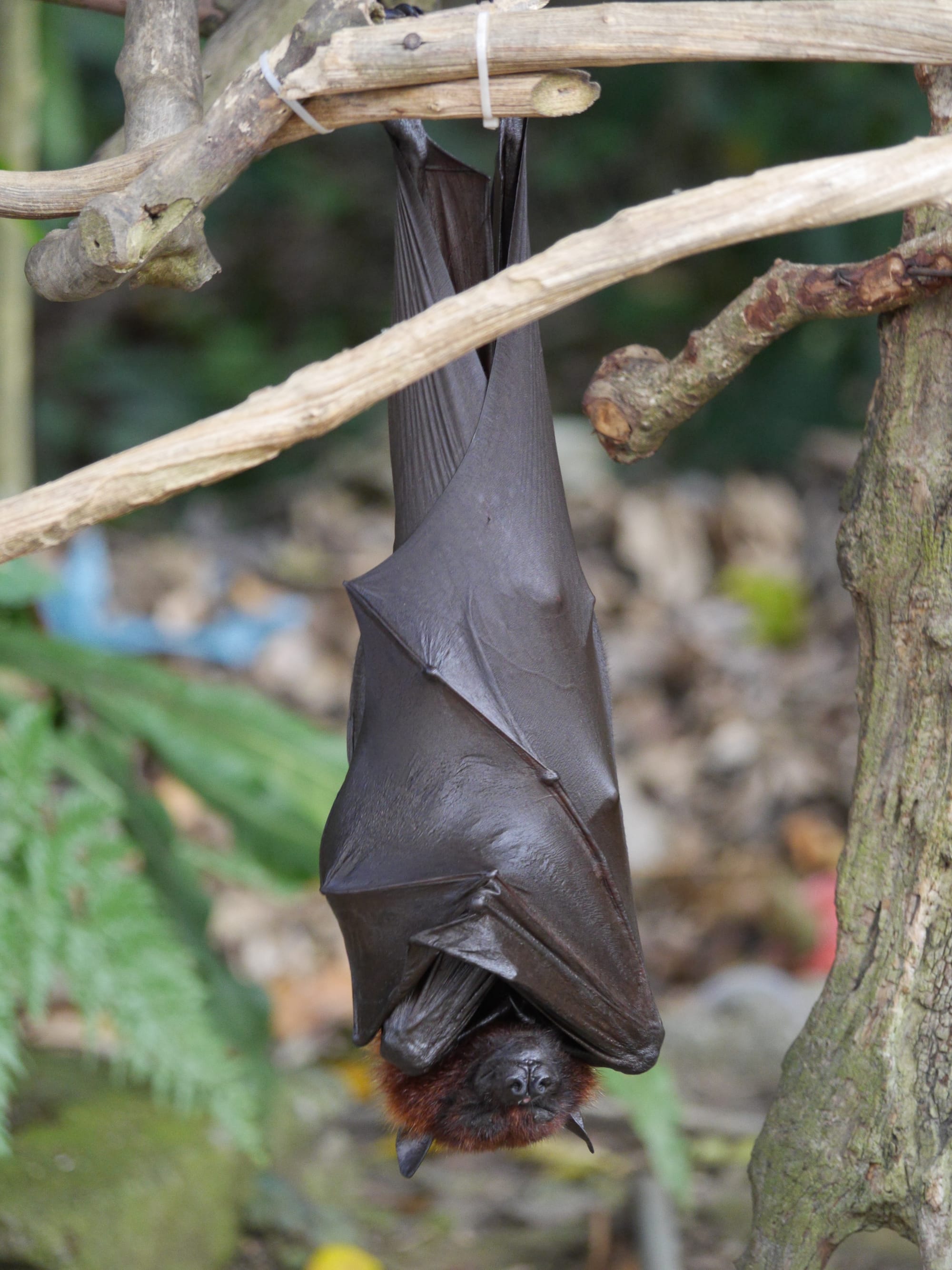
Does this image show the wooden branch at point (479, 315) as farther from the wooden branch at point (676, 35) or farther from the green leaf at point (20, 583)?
the green leaf at point (20, 583)

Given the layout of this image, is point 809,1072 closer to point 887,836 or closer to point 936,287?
point 887,836

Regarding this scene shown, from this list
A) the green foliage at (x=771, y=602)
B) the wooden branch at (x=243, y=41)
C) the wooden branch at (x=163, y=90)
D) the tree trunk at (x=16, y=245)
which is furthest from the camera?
the green foliage at (x=771, y=602)

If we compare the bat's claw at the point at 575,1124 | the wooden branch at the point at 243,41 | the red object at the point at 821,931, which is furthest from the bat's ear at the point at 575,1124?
the red object at the point at 821,931

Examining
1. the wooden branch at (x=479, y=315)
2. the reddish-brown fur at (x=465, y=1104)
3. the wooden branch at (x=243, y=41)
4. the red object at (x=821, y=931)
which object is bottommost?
the red object at (x=821, y=931)

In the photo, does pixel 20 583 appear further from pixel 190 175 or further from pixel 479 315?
pixel 479 315

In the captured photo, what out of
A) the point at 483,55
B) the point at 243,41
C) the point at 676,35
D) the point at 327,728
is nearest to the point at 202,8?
the point at 243,41

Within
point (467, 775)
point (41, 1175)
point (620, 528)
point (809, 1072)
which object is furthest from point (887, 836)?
point (620, 528)
